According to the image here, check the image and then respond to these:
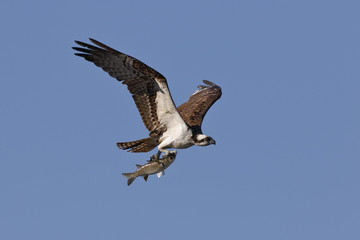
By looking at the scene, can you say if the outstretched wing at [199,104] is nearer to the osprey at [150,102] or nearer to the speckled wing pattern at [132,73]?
the osprey at [150,102]

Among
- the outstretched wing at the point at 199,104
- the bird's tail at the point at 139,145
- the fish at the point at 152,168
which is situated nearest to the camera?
the fish at the point at 152,168

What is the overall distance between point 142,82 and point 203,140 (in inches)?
72.6

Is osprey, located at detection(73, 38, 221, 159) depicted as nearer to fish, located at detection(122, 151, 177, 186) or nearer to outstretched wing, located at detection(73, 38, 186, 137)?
outstretched wing, located at detection(73, 38, 186, 137)

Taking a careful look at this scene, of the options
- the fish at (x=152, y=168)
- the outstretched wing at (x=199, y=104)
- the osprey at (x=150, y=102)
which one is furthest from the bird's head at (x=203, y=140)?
the fish at (x=152, y=168)

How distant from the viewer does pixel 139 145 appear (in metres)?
15.5

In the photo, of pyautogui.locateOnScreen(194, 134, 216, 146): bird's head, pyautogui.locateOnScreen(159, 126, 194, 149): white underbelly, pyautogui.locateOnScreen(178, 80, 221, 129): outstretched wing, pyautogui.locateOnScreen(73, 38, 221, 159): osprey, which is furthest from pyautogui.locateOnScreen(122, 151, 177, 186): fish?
pyautogui.locateOnScreen(178, 80, 221, 129): outstretched wing

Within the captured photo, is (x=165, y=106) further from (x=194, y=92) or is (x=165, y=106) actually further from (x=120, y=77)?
(x=194, y=92)

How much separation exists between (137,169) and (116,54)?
2.49 metres

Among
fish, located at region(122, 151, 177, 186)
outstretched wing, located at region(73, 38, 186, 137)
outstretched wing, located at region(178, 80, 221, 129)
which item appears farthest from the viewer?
outstretched wing, located at region(178, 80, 221, 129)

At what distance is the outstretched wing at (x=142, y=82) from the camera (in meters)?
14.3

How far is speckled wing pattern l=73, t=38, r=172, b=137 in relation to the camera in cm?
1430

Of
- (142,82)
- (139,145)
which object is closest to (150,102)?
(142,82)

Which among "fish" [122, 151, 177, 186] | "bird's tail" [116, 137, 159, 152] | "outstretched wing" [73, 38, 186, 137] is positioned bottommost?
"fish" [122, 151, 177, 186]

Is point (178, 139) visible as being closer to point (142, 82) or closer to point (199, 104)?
point (142, 82)
